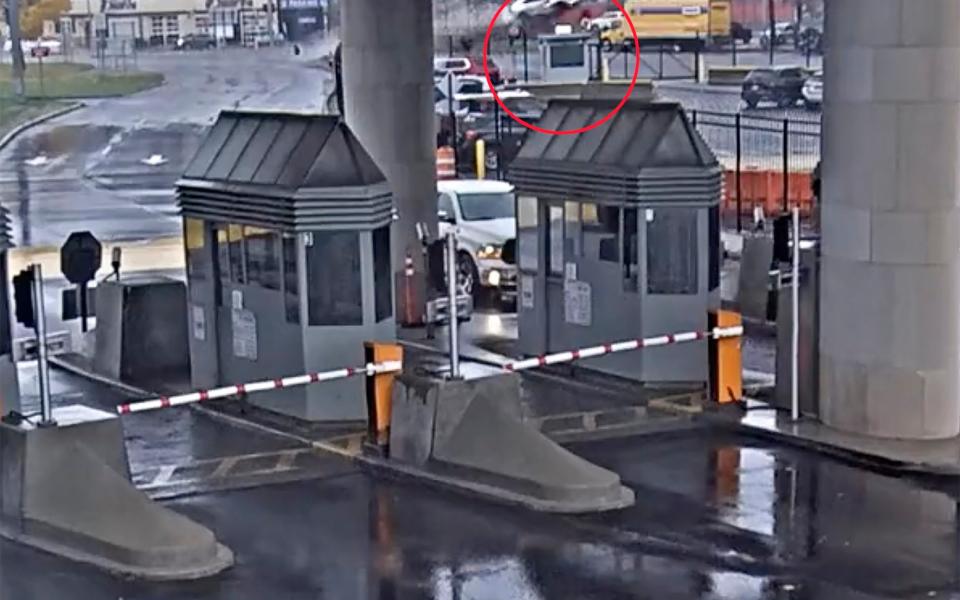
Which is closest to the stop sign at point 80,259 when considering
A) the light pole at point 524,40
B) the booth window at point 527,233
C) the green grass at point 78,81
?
the booth window at point 527,233

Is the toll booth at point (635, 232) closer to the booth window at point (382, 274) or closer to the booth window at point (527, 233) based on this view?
the booth window at point (527, 233)

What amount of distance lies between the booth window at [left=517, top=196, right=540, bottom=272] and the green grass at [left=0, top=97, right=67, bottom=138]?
112ft

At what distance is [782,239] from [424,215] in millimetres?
7896

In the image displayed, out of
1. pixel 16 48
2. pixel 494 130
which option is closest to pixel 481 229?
pixel 494 130

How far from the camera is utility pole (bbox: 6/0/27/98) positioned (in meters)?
54.6

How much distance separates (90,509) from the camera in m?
12.4

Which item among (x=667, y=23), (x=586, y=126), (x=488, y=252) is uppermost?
(x=667, y=23)

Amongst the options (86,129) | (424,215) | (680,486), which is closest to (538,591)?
(680,486)

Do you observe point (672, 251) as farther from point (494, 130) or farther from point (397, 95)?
point (494, 130)

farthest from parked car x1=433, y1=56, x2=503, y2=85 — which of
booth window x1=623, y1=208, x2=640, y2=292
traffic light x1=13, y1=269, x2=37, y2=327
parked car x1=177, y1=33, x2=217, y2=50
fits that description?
traffic light x1=13, y1=269, x2=37, y2=327

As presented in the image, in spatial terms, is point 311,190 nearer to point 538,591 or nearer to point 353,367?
point 353,367

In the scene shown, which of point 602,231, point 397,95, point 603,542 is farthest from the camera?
point 397,95

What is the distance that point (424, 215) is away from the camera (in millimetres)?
23016

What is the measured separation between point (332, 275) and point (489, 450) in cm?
266
